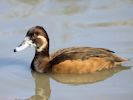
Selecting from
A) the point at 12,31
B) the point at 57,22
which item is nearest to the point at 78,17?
the point at 57,22

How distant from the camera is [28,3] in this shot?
49.2 feet

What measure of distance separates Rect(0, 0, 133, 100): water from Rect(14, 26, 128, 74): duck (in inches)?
5.2

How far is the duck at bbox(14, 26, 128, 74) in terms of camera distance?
1041 cm

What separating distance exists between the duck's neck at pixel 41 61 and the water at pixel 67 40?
136mm

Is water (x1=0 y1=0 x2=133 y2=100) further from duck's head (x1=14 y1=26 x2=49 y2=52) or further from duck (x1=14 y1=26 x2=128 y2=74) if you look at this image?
duck's head (x1=14 y1=26 x2=49 y2=52)

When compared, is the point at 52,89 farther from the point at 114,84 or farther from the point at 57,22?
the point at 57,22

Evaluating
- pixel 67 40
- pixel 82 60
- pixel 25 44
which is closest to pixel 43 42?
pixel 25 44

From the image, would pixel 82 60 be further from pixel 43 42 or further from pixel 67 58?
pixel 43 42

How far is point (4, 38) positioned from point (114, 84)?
10.3 feet

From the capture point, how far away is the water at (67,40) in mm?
9570

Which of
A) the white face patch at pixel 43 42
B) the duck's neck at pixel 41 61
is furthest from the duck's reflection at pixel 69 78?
the white face patch at pixel 43 42

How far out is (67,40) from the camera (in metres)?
11.8

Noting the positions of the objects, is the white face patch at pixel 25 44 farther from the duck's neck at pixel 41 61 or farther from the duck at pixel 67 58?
the duck's neck at pixel 41 61

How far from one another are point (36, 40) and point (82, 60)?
95 centimetres
